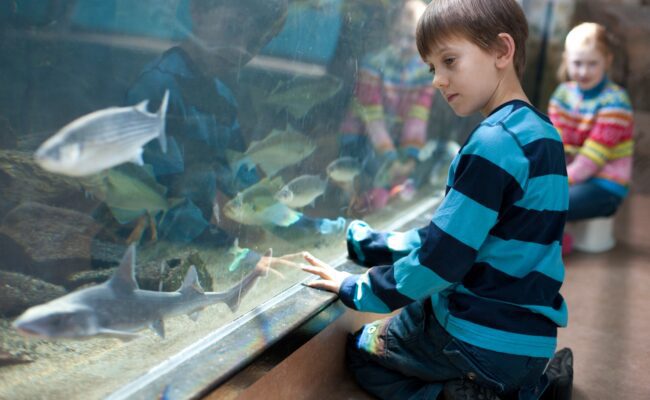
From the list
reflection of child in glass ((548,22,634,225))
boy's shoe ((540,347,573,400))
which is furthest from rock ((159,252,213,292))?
reflection of child in glass ((548,22,634,225))

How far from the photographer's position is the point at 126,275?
1.40m

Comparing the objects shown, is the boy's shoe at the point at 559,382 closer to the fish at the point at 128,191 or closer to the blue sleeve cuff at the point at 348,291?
the blue sleeve cuff at the point at 348,291

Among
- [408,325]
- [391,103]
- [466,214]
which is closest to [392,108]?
[391,103]

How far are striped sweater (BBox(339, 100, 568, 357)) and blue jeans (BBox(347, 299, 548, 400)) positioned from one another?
0.04 metres

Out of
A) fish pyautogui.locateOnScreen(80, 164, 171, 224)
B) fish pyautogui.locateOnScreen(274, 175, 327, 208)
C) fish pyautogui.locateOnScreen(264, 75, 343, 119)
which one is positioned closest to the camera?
fish pyautogui.locateOnScreen(80, 164, 171, 224)

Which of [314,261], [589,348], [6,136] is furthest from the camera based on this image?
[589,348]

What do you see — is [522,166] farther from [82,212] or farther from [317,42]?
[82,212]

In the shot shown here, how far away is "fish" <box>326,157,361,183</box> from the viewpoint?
235 centimetres

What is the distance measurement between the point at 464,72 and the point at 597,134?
2.32 metres

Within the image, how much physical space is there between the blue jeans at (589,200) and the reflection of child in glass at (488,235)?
2.05m

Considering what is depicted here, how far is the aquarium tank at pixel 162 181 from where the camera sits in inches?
47.0

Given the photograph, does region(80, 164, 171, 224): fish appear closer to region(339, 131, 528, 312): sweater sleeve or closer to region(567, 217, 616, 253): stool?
region(339, 131, 528, 312): sweater sleeve

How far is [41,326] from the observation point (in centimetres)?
123

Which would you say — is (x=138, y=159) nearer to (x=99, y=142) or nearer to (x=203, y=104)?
(x=99, y=142)
